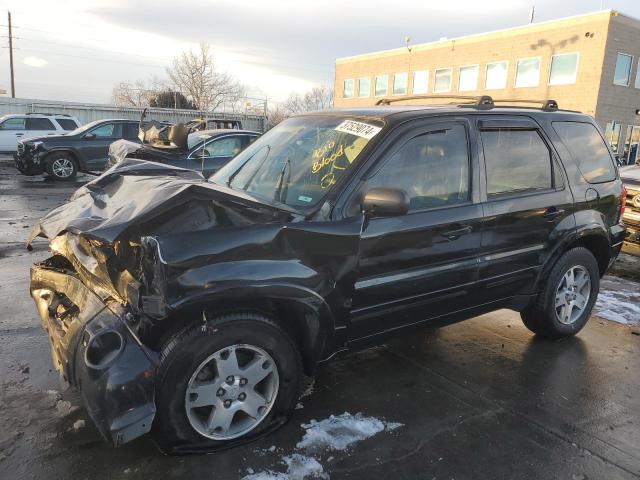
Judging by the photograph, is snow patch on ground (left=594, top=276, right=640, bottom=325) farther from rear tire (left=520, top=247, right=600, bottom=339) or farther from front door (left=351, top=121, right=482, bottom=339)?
front door (left=351, top=121, right=482, bottom=339)

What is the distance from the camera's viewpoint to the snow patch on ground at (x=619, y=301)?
16.5 feet

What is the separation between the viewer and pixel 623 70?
2519 cm

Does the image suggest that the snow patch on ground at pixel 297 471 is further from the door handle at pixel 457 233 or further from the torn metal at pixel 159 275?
the door handle at pixel 457 233

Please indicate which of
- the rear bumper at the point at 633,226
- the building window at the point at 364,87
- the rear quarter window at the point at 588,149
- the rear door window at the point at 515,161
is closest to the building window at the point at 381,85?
the building window at the point at 364,87

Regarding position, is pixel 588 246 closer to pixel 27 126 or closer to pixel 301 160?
pixel 301 160

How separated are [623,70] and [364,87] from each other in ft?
57.8

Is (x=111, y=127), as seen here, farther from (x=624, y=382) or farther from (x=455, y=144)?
(x=624, y=382)

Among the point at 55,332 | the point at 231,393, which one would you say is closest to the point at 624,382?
the point at 231,393

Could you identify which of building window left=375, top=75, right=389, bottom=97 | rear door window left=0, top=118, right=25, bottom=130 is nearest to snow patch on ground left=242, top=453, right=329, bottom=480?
rear door window left=0, top=118, right=25, bottom=130

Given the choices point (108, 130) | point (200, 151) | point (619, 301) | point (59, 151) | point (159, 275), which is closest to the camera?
point (159, 275)

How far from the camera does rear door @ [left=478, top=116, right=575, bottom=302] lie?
11.6 ft

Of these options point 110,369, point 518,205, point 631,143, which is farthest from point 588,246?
point 631,143

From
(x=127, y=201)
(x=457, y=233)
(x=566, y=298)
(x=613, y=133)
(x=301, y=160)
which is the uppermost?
(x=613, y=133)

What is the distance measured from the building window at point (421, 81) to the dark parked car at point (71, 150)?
910 inches
